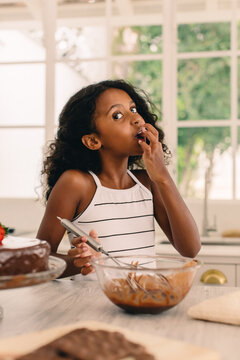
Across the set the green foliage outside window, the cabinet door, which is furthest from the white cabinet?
the green foliage outside window

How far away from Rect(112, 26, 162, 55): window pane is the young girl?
62.3 inches

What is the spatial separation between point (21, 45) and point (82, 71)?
18.7 inches

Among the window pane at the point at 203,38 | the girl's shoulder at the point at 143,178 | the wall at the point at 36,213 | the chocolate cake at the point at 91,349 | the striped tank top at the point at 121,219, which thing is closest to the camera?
the chocolate cake at the point at 91,349

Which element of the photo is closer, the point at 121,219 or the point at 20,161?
the point at 121,219

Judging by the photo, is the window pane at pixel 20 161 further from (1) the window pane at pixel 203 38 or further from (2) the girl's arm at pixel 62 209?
(1) the window pane at pixel 203 38

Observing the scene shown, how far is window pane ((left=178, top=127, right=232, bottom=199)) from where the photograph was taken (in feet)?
10.3

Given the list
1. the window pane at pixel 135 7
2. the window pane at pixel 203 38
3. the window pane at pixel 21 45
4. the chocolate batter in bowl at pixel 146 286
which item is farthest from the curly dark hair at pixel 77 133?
the window pane at pixel 203 38

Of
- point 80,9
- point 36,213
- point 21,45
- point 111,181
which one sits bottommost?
point 36,213

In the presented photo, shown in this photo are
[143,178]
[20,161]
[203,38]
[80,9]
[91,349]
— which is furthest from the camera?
[203,38]

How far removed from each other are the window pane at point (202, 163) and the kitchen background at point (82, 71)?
0.6 inches

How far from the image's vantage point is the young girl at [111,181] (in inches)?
60.1

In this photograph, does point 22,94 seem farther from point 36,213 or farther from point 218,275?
point 218,275

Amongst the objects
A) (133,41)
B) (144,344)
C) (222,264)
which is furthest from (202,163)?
(144,344)

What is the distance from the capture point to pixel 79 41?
3.27 metres
